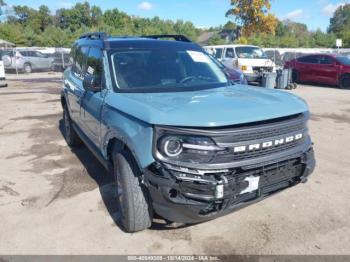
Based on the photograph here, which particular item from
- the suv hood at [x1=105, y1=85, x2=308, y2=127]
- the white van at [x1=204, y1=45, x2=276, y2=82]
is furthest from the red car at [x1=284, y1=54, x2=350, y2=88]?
the suv hood at [x1=105, y1=85, x2=308, y2=127]

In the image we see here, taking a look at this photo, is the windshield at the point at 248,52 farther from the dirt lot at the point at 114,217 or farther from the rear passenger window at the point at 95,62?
the rear passenger window at the point at 95,62

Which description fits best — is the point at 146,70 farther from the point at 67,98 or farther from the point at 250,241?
the point at 67,98

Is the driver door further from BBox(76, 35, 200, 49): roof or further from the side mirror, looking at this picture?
the side mirror

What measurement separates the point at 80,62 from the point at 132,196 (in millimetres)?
3027

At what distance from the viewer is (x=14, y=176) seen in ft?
17.2

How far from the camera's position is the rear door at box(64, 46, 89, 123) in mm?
5258

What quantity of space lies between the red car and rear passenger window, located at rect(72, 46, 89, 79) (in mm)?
13831

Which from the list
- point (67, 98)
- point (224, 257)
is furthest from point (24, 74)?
point (224, 257)

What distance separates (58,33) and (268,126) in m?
53.6

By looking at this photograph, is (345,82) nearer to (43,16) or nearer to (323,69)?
(323,69)

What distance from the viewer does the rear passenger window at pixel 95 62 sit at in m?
4.35

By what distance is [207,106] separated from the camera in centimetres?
317

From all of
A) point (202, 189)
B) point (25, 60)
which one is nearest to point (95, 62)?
point (202, 189)

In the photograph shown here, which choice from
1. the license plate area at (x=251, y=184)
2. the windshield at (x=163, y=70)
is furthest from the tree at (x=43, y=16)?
the license plate area at (x=251, y=184)
